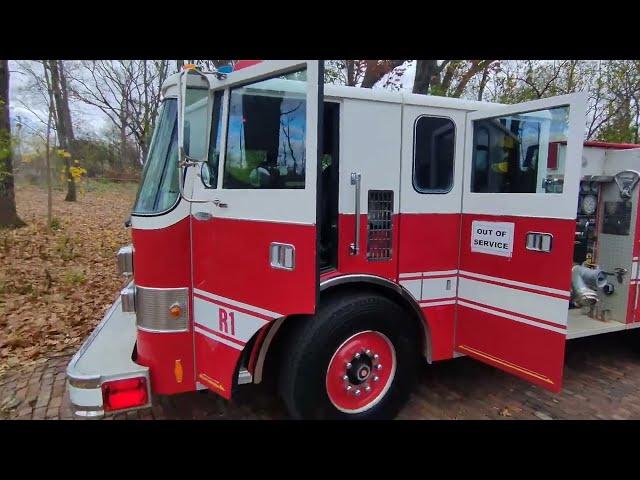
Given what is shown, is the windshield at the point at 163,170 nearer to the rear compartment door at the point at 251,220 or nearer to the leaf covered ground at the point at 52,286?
the rear compartment door at the point at 251,220

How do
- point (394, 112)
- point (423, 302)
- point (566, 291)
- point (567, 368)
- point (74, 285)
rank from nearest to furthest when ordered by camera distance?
point (566, 291) → point (394, 112) → point (423, 302) → point (567, 368) → point (74, 285)

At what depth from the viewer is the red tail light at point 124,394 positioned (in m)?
2.71

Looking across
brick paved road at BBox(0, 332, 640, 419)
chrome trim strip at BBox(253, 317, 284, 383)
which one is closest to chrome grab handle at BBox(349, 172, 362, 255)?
chrome trim strip at BBox(253, 317, 284, 383)

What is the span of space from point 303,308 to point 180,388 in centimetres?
113

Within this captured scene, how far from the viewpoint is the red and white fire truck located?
2.71 meters

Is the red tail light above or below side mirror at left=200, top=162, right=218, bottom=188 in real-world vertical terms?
below

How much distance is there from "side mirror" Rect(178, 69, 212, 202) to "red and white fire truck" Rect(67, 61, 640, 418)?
0.03 feet

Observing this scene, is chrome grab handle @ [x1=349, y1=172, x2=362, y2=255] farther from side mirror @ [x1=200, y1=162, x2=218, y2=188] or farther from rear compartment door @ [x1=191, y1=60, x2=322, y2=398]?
side mirror @ [x1=200, y1=162, x2=218, y2=188]

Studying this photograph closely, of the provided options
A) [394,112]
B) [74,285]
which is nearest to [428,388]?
[394,112]

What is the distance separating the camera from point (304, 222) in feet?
8.20

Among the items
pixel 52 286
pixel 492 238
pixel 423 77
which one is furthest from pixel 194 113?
pixel 423 77

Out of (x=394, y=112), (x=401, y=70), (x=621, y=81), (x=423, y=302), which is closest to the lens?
(x=394, y=112)

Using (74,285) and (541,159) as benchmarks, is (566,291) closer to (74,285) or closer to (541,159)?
(541,159)

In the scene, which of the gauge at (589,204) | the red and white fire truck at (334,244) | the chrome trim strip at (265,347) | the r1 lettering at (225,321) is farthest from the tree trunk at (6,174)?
the gauge at (589,204)
